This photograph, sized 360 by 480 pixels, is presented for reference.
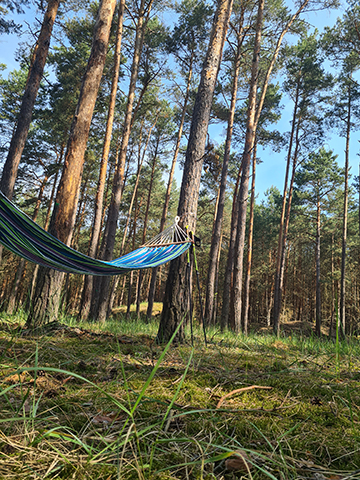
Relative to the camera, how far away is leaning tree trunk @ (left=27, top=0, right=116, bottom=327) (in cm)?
309

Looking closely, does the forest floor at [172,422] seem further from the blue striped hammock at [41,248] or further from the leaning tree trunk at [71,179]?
the leaning tree trunk at [71,179]

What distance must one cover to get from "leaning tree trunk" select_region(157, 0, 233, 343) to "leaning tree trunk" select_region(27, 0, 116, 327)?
126 cm

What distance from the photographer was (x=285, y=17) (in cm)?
770

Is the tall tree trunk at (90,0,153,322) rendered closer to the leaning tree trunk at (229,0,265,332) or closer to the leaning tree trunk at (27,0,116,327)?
the leaning tree trunk at (229,0,265,332)

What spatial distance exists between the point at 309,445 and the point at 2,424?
0.98 meters

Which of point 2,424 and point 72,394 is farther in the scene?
point 72,394

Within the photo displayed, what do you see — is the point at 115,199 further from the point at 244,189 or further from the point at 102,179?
the point at 244,189

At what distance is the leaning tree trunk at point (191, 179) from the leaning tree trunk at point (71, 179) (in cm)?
126

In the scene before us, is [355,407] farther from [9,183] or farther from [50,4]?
[50,4]

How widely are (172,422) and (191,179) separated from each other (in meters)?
2.70

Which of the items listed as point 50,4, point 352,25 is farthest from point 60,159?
point 352,25

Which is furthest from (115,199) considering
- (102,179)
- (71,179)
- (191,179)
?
(191,179)

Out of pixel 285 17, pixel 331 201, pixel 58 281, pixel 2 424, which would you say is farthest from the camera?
pixel 331 201

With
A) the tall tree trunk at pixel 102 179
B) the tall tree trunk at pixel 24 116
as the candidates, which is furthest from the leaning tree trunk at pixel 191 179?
the tall tree trunk at pixel 24 116
